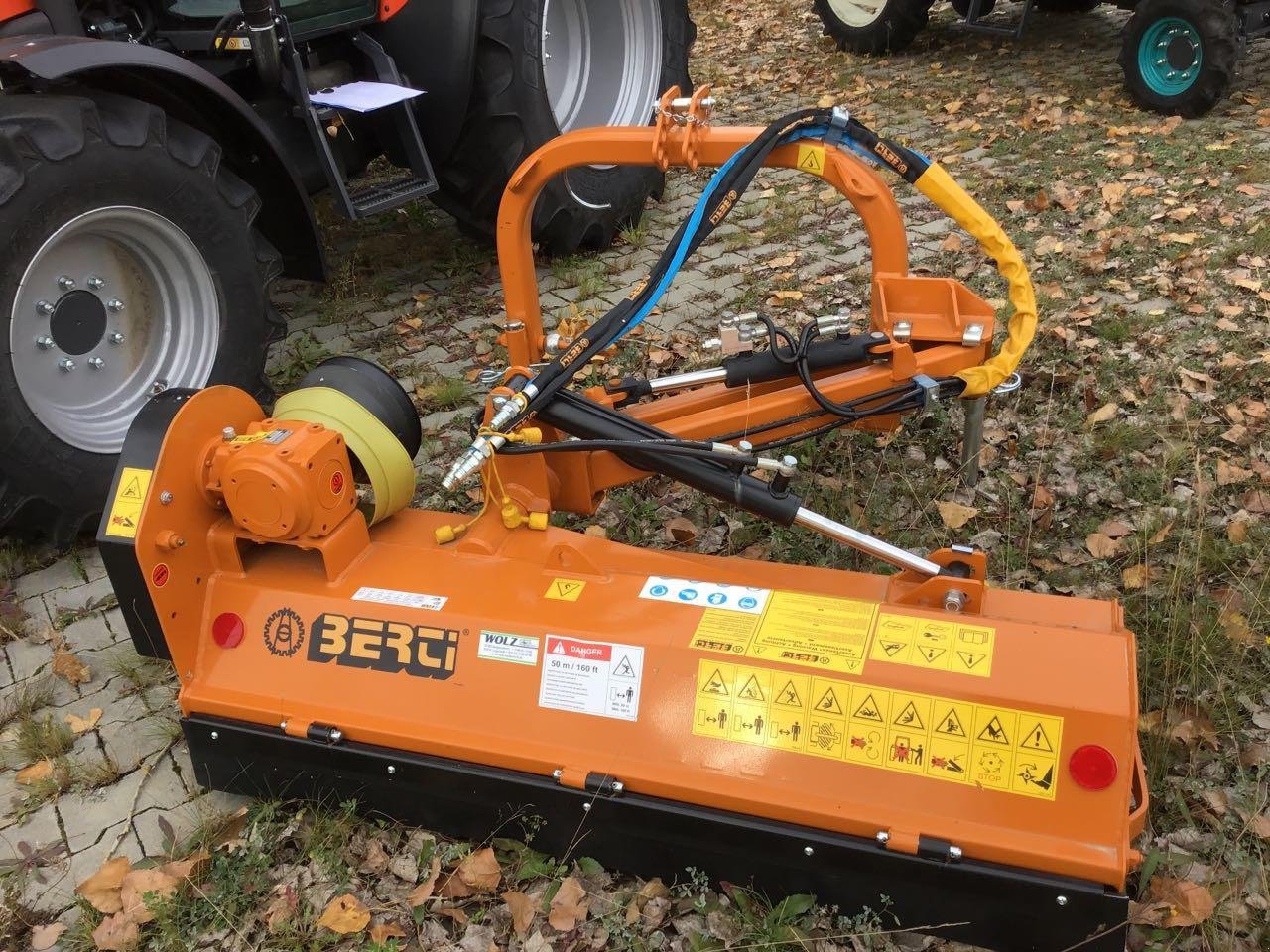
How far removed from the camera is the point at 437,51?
4258 mm

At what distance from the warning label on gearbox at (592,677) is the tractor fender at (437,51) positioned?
113 inches

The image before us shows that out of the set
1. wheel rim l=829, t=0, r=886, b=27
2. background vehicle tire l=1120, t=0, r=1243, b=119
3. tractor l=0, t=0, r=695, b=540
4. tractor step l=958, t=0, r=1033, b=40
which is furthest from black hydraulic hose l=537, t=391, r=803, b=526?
wheel rim l=829, t=0, r=886, b=27

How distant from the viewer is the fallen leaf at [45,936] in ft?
7.64

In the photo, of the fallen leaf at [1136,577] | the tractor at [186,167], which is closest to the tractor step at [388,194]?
the tractor at [186,167]

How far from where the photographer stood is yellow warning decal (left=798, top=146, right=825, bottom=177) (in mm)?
2711

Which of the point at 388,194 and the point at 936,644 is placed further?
the point at 388,194

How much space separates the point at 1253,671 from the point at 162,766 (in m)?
2.84

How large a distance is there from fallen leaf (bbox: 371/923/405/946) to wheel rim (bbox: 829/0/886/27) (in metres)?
7.80

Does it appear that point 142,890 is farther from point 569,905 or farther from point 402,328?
point 402,328

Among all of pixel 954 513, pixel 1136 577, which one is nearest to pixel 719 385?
pixel 954 513

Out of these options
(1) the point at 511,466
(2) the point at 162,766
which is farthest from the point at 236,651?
(1) the point at 511,466

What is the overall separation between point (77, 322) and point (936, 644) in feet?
8.85

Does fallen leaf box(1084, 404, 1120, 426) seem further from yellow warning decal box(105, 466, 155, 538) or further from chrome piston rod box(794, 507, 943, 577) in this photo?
yellow warning decal box(105, 466, 155, 538)

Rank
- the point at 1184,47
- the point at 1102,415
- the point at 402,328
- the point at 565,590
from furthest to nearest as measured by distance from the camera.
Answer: the point at 1184,47, the point at 402,328, the point at 1102,415, the point at 565,590
